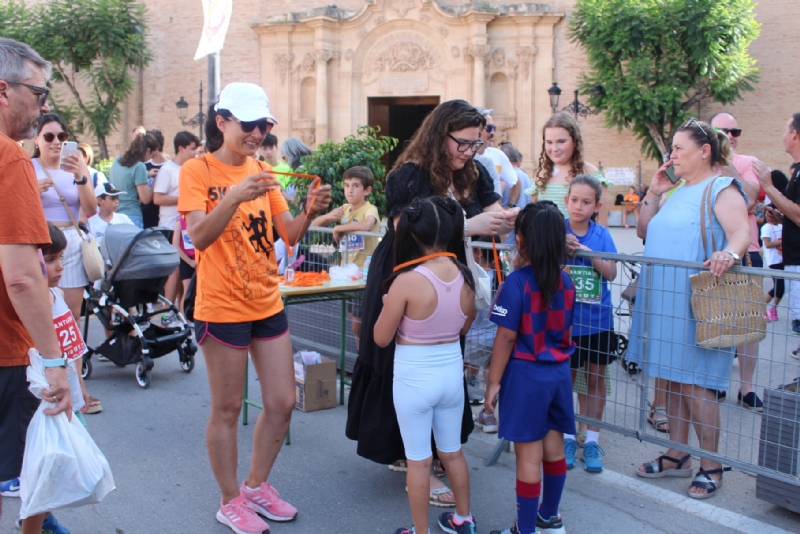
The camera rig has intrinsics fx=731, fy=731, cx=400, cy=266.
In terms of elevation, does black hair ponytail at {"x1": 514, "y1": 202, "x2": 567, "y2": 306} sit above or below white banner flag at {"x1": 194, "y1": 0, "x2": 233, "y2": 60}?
below

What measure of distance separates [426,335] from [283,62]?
81.1 feet

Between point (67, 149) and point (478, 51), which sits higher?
point (478, 51)

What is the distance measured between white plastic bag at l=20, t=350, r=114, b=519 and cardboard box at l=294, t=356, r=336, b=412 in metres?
2.67

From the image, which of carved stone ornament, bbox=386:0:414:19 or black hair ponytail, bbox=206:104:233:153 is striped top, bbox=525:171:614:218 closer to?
black hair ponytail, bbox=206:104:233:153

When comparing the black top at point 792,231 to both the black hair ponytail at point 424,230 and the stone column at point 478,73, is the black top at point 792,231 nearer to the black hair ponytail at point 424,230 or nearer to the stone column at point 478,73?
the black hair ponytail at point 424,230

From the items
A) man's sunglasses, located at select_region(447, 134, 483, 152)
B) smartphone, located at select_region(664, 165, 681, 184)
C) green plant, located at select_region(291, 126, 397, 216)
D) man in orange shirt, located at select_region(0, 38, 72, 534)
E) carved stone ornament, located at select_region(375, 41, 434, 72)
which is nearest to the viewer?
man in orange shirt, located at select_region(0, 38, 72, 534)

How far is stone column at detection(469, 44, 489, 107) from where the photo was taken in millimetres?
24344

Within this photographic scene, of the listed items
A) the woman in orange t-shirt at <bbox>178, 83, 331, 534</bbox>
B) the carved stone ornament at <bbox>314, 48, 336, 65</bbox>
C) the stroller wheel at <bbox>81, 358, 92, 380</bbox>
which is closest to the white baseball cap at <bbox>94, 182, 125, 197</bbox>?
the stroller wheel at <bbox>81, 358, 92, 380</bbox>

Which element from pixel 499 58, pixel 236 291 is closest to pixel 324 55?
pixel 499 58

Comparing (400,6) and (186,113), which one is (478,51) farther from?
(186,113)

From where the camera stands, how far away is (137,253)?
6195 mm

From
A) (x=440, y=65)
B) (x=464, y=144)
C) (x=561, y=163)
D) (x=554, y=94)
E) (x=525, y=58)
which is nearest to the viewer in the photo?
(x=464, y=144)

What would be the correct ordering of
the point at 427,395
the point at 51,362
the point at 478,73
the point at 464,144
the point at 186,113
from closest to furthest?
1. the point at 51,362
2. the point at 427,395
3. the point at 464,144
4. the point at 478,73
5. the point at 186,113

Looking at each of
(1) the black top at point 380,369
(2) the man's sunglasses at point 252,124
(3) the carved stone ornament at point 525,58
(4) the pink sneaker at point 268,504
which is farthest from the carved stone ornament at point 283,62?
(4) the pink sneaker at point 268,504
